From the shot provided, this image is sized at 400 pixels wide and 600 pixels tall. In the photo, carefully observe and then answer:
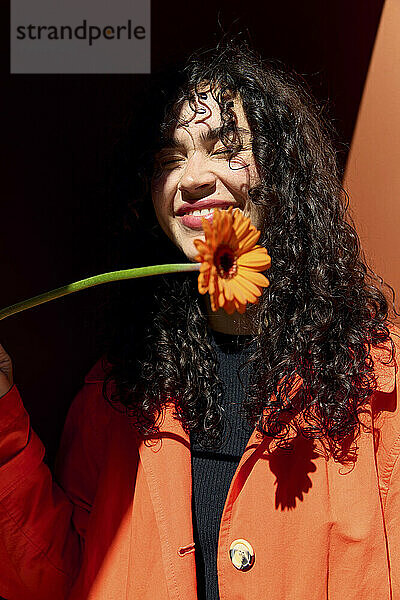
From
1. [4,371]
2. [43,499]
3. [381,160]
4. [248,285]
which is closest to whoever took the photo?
[248,285]

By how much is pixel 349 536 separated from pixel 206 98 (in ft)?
2.42

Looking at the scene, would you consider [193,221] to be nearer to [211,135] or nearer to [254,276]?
[211,135]

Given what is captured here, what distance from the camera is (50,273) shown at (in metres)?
1.48

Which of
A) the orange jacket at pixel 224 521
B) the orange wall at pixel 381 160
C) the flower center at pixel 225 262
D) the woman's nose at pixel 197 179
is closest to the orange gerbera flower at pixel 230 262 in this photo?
the flower center at pixel 225 262

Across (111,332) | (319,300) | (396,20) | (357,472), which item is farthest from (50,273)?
(396,20)

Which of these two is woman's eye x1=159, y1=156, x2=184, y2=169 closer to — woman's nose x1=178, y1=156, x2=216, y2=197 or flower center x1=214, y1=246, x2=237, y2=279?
woman's nose x1=178, y1=156, x2=216, y2=197

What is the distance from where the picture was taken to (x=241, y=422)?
120 centimetres

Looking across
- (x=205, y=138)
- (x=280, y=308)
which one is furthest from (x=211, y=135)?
(x=280, y=308)

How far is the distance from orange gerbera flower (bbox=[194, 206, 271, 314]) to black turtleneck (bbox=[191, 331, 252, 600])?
20.4 inches

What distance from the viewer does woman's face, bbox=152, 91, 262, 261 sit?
1097mm

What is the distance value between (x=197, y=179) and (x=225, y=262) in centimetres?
39

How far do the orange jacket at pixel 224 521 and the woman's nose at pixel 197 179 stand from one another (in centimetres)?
38

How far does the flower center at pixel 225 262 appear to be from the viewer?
71 cm

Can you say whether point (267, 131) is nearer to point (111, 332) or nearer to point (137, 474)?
point (111, 332)
